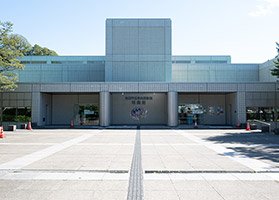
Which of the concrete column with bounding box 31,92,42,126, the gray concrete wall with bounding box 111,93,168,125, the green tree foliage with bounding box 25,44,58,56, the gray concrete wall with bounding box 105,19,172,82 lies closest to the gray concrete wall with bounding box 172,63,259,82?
the gray concrete wall with bounding box 105,19,172,82

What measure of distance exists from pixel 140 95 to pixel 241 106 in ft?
40.4

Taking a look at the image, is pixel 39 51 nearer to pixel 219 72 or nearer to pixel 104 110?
pixel 104 110

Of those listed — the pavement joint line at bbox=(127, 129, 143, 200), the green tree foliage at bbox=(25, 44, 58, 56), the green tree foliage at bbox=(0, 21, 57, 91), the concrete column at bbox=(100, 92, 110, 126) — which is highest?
the green tree foliage at bbox=(25, 44, 58, 56)

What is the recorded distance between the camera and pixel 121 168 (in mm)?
9867

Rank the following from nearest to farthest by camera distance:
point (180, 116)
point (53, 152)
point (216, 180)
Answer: point (216, 180), point (53, 152), point (180, 116)

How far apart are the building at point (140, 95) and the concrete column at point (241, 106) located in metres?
0.07

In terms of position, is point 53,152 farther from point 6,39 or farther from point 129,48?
point 129,48

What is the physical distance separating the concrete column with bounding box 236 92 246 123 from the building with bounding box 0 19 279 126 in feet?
0.24

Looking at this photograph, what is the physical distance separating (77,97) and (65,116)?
286 centimetres

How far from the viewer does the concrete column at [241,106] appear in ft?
109

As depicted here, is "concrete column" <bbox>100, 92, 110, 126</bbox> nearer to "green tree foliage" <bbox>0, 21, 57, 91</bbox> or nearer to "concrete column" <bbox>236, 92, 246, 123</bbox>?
"green tree foliage" <bbox>0, 21, 57, 91</bbox>

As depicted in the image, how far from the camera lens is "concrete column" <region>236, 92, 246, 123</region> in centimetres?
3322

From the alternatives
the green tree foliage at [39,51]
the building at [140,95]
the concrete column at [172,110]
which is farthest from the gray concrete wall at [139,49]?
the green tree foliage at [39,51]

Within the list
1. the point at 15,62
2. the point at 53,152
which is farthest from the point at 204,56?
the point at 53,152
